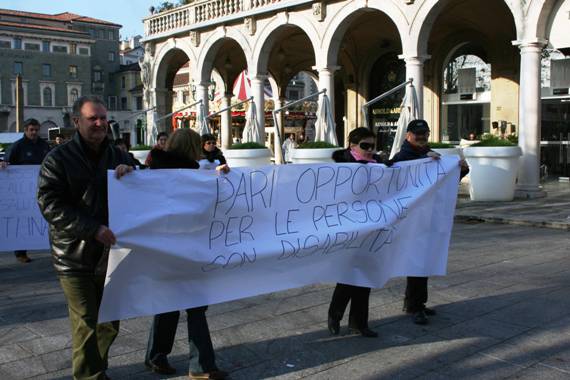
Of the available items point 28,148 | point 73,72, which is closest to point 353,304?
point 28,148

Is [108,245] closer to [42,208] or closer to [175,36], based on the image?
[42,208]

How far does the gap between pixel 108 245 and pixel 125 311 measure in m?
0.51

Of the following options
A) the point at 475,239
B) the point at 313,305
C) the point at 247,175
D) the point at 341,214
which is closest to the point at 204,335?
the point at 247,175

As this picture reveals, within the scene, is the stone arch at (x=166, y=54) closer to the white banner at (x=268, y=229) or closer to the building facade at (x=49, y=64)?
the white banner at (x=268, y=229)

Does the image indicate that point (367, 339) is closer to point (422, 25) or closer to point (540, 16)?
point (540, 16)

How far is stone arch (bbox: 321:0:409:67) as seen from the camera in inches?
703

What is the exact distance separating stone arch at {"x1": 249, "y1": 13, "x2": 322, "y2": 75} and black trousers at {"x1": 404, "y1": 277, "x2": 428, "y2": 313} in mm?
15637

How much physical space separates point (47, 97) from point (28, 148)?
282ft

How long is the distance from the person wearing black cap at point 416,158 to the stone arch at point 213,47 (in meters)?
17.9

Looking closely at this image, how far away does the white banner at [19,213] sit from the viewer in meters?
8.36

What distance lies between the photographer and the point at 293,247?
481 cm

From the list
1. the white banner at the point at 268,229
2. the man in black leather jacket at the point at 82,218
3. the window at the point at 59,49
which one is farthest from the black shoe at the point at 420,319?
the window at the point at 59,49

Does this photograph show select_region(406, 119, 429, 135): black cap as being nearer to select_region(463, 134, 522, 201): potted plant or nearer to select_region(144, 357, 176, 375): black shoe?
select_region(144, 357, 176, 375): black shoe

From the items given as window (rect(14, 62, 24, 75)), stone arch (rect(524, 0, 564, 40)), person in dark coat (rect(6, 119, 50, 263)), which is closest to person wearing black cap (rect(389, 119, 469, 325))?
person in dark coat (rect(6, 119, 50, 263))
